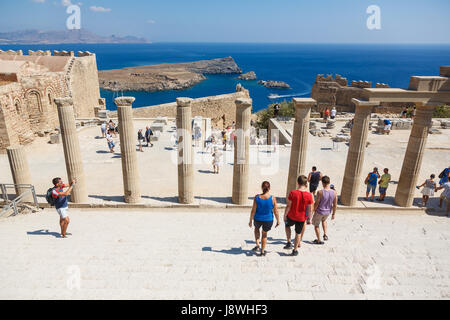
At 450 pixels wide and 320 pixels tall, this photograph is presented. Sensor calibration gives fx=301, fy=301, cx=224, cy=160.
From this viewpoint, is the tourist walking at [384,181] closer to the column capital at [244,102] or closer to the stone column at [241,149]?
the stone column at [241,149]

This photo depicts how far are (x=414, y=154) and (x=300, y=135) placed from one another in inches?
139

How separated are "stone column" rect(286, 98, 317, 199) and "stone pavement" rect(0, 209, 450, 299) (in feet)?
5.92

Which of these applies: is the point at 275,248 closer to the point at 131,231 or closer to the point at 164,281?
the point at 164,281

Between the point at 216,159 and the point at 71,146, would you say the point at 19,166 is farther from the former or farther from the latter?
the point at 216,159

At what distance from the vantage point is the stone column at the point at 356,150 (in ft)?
27.1

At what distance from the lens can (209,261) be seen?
20.6 feet

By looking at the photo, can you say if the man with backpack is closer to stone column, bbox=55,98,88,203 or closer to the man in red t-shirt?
stone column, bbox=55,98,88,203

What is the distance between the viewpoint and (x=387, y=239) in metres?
7.23

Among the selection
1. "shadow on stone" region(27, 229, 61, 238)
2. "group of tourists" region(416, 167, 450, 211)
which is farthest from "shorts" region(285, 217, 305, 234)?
"shadow on stone" region(27, 229, 61, 238)

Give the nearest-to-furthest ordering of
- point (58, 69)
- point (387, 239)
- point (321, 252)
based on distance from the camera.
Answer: point (321, 252) → point (387, 239) → point (58, 69)

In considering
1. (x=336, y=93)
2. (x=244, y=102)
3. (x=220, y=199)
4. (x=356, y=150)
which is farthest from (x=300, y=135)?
(x=336, y=93)

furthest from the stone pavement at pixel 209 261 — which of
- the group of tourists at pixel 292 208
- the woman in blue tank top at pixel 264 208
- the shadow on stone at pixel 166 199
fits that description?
the shadow on stone at pixel 166 199
